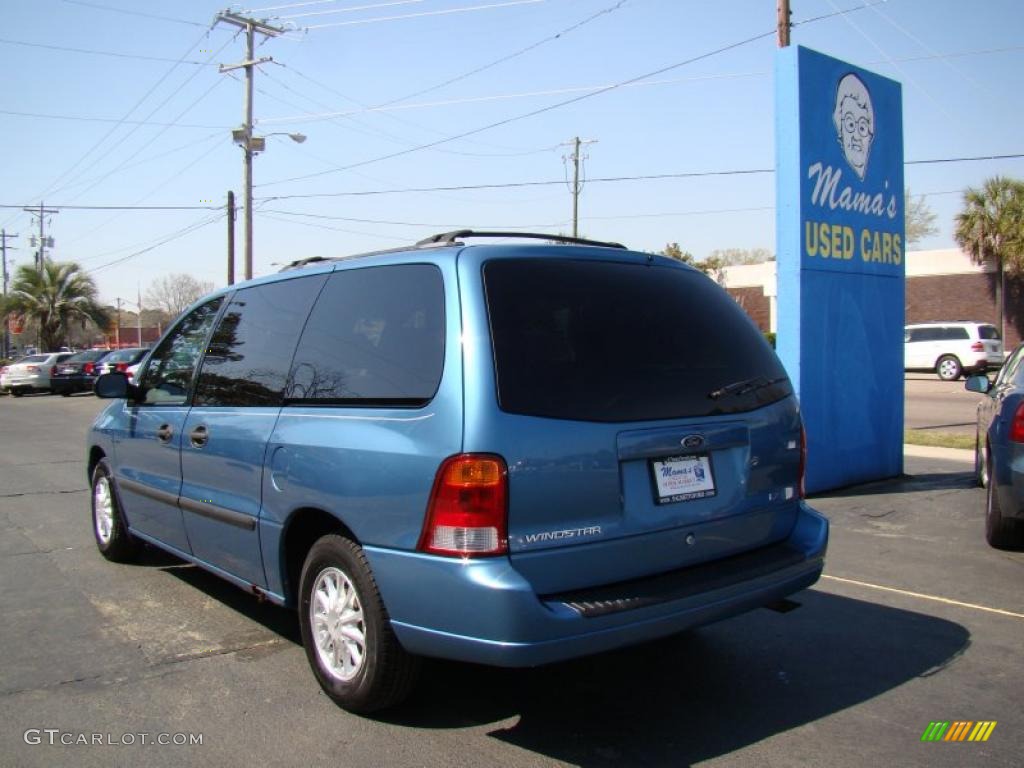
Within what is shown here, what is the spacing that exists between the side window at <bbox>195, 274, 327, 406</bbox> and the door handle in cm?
15

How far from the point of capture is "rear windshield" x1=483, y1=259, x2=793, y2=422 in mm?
3188

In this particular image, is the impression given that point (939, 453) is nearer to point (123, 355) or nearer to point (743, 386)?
point (743, 386)

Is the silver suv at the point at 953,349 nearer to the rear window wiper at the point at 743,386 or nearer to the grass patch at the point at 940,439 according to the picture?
the grass patch at the point at 940,439

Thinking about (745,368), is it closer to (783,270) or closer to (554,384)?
(554,384)

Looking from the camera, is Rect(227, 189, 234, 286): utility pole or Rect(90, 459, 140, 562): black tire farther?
Rect(227, 189, 234, 286): utility pole

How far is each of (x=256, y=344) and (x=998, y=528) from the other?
5.23 m

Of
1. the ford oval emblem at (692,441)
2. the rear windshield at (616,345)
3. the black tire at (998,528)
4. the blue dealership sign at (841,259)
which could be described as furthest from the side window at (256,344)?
the blue dealership sign at (841,259)

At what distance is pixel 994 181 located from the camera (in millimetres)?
34875

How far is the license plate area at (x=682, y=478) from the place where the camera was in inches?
130

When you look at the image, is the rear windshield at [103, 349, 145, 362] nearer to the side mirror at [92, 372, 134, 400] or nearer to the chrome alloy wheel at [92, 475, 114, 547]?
the chrome alloy wheel at [92, 475, 114, 547]

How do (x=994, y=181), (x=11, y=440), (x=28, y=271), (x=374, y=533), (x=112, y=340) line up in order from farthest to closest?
1. (x=112, y=340)
2. (x=28, y=271)
3. (x=994, y=181)
4. (x=11, y=440)
5. (x=374, y=533)

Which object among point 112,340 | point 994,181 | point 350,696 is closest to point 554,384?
point 350,696

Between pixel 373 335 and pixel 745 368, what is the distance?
5.38ft

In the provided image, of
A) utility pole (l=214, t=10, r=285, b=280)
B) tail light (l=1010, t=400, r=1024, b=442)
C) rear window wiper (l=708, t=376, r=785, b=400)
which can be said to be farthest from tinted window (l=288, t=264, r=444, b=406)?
utility pole (l=214, t=10, r=285, b=280)
